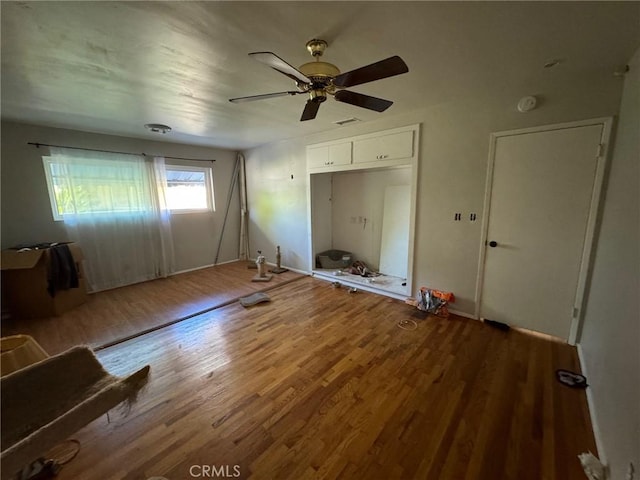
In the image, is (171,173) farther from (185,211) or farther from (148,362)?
(148,362)

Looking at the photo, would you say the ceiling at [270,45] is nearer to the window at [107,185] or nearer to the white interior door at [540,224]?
the white interior door at [540,224]

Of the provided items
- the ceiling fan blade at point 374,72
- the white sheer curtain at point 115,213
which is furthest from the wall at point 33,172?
the ceiling fan blade at point 374,72

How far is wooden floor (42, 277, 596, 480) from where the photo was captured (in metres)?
1.40

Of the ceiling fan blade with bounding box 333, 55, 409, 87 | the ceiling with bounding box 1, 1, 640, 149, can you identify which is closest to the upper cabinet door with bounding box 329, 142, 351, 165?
the ceiling with bounding box 1, 1, 640, 149

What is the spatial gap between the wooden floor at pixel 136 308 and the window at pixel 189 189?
136 cm

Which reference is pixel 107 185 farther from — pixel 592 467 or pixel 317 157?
pixel 592 467

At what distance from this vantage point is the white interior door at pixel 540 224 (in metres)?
2.26

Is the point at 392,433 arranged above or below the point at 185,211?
below

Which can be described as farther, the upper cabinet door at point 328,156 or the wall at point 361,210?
the wall at point 361,210

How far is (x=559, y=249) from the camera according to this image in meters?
2.39

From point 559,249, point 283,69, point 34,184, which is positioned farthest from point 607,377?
point 34,184

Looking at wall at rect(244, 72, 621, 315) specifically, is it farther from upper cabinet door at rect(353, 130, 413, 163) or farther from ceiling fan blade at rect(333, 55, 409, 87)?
ceiling fan blade at rect(333, 55, 409, 87)

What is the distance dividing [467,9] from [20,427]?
3.08 m

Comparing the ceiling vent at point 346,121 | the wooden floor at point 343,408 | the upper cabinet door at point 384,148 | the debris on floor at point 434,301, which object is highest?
the ceiling vent at point 346,121
